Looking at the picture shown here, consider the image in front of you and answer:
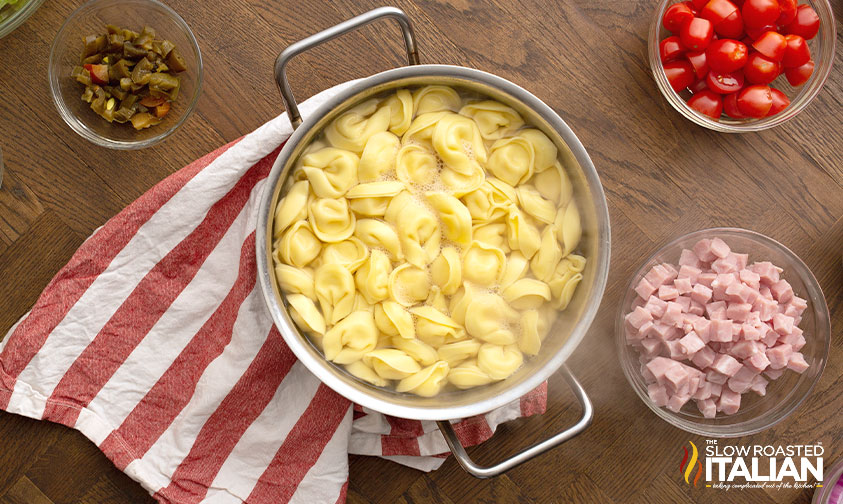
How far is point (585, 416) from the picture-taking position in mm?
1385

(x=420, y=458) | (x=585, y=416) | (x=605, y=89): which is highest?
(x=605, y=89)

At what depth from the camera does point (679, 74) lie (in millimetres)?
1627

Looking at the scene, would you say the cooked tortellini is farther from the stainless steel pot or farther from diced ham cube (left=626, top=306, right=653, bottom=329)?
diced ham cube (left=626, top=306, right=653, bottom=329)

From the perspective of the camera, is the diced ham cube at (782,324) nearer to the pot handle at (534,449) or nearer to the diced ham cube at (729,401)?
the diced ham cube at (729,401)

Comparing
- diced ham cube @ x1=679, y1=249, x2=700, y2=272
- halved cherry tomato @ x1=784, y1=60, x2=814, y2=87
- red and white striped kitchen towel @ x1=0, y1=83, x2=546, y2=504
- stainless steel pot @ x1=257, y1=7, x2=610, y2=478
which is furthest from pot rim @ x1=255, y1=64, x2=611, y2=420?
halved cherry tomato @ x1=784, y1=60, x2=814, y2=87

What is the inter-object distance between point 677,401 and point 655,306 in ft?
0.82

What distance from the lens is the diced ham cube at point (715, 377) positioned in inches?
63.3

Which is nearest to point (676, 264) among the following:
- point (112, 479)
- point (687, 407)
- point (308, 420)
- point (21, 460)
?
point (687, 407)

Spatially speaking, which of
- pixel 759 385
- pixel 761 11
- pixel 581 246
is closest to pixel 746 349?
pixel 759 385

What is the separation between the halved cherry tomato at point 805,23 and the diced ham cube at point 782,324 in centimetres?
76

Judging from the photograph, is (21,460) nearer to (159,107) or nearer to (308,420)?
(308,420)

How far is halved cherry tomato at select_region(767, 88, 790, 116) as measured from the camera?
5.34 ft

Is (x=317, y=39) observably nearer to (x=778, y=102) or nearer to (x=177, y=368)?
(x=177, y=368)

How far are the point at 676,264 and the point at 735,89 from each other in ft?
1.60
